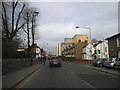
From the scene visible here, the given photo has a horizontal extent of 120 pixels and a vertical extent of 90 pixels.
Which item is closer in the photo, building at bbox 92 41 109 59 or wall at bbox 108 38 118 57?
wall at bbox 108 38 118 57

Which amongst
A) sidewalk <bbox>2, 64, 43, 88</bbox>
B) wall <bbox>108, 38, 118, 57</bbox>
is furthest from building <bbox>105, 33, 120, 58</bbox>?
sidewalk <bbox>2, 64, 43, 88</bbox>

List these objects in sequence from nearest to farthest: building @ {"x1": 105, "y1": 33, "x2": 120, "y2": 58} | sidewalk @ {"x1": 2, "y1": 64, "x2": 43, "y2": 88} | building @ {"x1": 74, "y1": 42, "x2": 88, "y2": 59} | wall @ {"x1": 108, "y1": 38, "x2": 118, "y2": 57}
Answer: sidewalk @ {"x1": 2, "y1": 64, "x2": 43, "y2": 88}, building @ {"x1": 105, "y1": 33, "x2": 120, "y2": 58}, wall @ {"x1": 108, "y1": 38, "x2": 118, "y2": 57}, building @ {"x1": 74, "y1": 42, "x2": 88, "y2": 59}

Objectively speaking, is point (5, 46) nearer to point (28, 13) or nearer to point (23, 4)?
point (23, 4)

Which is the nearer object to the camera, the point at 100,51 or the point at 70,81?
the point at 70,81

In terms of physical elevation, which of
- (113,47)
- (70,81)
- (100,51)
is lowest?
(70,81)

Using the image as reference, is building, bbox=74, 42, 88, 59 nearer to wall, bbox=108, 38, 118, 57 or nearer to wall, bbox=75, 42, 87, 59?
wall, bbox=75, 42, 87, 59

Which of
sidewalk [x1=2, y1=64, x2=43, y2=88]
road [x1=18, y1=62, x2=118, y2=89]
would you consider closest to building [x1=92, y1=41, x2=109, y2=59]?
road [x1=18, y1=62, x2=118, y2=89]

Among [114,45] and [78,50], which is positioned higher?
[114,45]

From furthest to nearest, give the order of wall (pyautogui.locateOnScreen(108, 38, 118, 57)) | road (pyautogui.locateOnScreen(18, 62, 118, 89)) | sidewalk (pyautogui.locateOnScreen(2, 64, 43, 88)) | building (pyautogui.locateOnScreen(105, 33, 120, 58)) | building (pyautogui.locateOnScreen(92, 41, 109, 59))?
building (pyautogui.locateOnScreen(92, 41, 109, 59)) < wall (pyautogui.locateOnScreen(108, 38, 118, 57)) < building (pyautogui.locateOnScreen(105, 33, 120, 58)) < road (pyautogui.locateOnScreen(18, 62, 118, 89)) < sidewalk (pyautogui.locateOnScreen(2, 64, 43, 88))

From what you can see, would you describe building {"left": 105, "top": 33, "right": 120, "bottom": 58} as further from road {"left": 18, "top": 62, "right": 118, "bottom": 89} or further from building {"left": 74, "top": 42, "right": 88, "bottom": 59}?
building {"left": 74, "top": 42, "right": 88, "bottom": 59}

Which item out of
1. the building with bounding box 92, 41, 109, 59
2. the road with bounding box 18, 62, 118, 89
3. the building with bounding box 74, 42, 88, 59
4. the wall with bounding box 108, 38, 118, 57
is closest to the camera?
the road with bounding box 18, 62, 118, 89

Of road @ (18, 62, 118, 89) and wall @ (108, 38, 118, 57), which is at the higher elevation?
wall @ (108, 38, 118, 57)

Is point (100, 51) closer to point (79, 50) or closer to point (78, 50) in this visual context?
point (79, 50)

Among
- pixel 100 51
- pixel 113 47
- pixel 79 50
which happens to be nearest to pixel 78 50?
pixel 79 50
